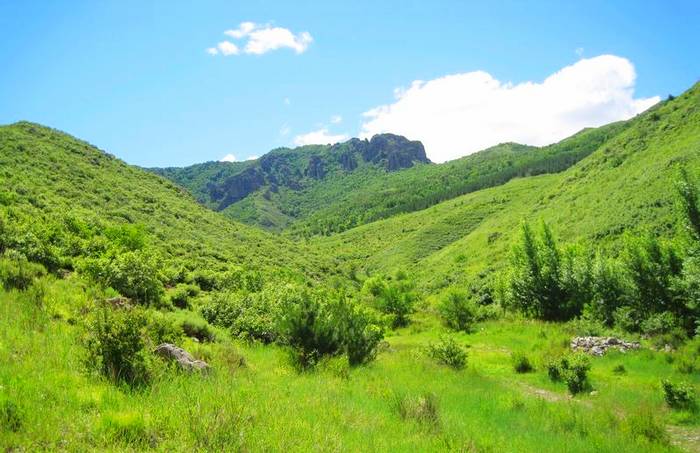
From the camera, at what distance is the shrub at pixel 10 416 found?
488cm

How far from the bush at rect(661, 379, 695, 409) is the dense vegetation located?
0.19ft

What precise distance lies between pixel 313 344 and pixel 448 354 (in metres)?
7.26

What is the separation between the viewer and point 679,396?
13.5 m

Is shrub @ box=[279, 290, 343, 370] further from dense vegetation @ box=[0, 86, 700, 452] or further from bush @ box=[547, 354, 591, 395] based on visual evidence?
bush @ box=[547, 354, 591, 395]

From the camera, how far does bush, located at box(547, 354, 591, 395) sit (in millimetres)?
16812

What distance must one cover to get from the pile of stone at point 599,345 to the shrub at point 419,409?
18.6 m

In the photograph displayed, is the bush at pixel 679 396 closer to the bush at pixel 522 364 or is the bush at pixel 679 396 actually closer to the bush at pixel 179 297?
the bush at pixel 522 364

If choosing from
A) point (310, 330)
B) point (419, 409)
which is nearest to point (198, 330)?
point (310, 330)

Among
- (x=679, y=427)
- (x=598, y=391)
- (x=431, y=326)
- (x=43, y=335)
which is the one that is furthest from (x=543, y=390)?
(x=431, y=326)

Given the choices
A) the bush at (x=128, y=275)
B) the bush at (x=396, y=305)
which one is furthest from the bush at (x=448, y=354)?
the bush at (x=396, y=305)

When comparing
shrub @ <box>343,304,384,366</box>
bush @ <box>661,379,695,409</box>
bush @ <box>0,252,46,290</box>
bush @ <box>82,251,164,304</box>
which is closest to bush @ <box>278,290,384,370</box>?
shrub @ <box>343,304,384,366</box>

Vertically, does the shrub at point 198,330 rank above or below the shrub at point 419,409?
above

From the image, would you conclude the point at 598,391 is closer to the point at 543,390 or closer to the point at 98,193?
the point at 543,390

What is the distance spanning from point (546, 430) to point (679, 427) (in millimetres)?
5775
